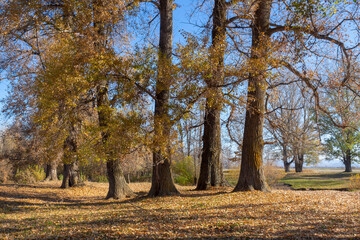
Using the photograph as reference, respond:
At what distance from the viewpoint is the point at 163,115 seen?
8.33 meters

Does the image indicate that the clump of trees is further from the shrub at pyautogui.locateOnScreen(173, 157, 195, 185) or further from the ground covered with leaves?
the shrub at pyautogui.locateOnScreen(173, 157, 195, 185)

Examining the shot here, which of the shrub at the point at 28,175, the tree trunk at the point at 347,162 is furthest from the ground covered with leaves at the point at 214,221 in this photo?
the tree trunk at the point at 347,162

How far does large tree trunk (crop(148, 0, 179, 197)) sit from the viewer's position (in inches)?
323

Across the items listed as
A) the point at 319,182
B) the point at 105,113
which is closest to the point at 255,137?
the point at 105,113

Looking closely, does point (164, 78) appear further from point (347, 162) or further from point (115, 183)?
point (347, 162)

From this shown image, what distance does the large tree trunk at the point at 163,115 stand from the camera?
26.9ft

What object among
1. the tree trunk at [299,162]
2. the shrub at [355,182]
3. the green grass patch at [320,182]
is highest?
the tree trunk at [299,162]

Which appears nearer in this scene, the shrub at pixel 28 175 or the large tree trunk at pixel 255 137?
the large tree trunk at pixel 255 137

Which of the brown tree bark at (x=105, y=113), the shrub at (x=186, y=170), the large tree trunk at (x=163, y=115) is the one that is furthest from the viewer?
the shrub at (x=186, y=170)

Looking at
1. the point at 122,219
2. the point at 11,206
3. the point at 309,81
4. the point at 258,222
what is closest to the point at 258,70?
the point at 309,81

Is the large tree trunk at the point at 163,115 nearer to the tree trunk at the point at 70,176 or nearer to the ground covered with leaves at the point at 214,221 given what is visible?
the ground covered with leaves at the point at 214,221

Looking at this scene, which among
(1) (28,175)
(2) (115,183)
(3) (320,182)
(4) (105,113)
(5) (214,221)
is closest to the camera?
(5) (214,221)

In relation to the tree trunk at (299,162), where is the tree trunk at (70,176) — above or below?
below

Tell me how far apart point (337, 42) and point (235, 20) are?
4.15 m
